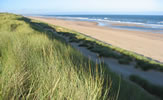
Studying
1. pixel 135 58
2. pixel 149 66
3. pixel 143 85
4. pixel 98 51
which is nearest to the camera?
pixel 143 85

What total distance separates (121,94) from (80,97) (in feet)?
4.70

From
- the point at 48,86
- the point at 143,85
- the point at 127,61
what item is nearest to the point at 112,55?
the point at 127,61

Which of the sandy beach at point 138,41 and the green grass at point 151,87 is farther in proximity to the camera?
the sandy beach at point 138,41

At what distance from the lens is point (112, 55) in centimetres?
827

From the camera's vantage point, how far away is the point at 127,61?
7496mm

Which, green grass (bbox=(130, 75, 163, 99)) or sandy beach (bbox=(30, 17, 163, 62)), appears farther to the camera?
sandy beach (bbox=(30, 17, 163, 62))

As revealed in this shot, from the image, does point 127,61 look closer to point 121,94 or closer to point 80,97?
point 121,94

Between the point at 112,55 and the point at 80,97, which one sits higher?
the point at 80,97

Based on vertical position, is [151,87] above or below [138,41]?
above

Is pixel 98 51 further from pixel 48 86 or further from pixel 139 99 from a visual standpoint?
pixel 48 86

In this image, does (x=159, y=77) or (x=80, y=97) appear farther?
(x=159, y=77)

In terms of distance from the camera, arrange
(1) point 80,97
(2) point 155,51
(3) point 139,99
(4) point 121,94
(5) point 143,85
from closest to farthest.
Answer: (1) point 80,97 → (4) point 121,94 → (3) point 139,99 → (5) point 143,85 → (2) point 155,51

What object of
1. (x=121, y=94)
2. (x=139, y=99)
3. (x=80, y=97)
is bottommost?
(x=139, y=99)

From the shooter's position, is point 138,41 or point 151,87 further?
point 138,41
